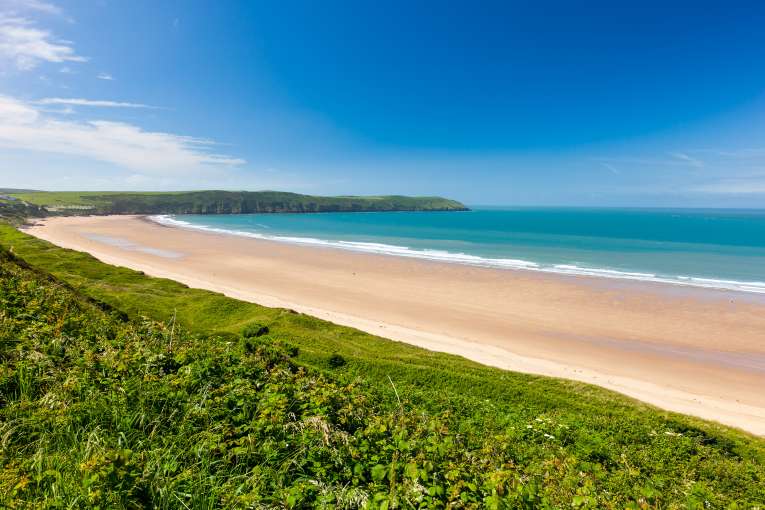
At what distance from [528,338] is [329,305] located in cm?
1650

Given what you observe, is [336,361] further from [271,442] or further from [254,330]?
[271,442]

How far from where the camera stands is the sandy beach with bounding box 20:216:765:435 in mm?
20062

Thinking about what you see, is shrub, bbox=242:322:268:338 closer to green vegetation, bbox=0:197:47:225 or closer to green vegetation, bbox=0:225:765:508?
green vegetation, bbox=0:225:765:508

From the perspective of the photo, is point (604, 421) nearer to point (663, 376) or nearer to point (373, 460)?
point (373, 460)

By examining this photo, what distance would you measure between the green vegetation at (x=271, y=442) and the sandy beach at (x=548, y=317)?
384 inches

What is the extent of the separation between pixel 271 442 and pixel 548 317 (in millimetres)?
30290

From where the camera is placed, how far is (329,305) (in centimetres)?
3244

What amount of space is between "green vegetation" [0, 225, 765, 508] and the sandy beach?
9747mm

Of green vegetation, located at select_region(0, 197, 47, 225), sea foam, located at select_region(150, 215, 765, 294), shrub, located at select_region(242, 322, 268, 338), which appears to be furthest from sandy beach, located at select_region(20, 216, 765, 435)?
green vegetation, located at select_region(0, 197, 47, 225)

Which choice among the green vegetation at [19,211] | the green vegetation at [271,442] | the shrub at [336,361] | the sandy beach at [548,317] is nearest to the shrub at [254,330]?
the shrub at [336,361]

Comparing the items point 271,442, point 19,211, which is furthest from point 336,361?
point 19,211

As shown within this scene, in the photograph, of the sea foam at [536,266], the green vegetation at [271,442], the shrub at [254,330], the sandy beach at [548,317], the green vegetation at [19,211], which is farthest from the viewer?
the green vegetation at [19,211]

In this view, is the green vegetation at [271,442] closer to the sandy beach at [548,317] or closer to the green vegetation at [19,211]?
the sandy beach at [548,317]

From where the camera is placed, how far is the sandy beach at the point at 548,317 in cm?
2006
